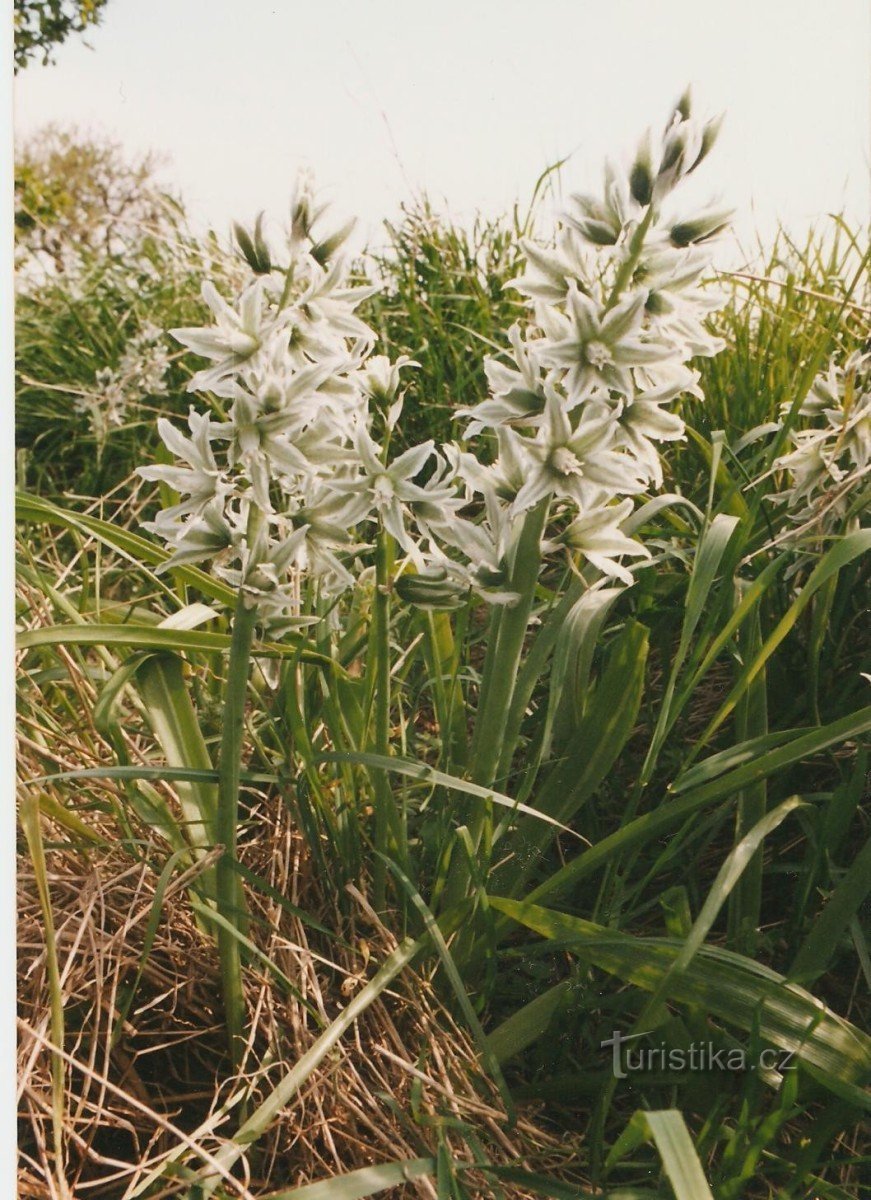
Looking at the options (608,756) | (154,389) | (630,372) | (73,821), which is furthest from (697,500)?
(154,389)

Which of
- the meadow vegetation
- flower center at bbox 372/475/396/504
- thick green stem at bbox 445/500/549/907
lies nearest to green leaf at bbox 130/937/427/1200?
the meadow vegetation

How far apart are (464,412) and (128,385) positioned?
2.66m

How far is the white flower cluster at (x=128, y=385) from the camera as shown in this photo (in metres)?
3.29

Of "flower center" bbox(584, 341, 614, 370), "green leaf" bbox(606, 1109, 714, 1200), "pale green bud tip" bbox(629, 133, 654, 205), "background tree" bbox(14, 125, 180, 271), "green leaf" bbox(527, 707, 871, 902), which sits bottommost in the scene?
"green leaf" bbox(606, 1109, 714, 1200)

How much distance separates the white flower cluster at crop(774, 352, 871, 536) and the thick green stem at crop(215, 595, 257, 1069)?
2.72 ft

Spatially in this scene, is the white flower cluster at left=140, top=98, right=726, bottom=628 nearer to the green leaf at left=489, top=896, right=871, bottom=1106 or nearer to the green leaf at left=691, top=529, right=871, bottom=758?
the green leaf at left=691, top=529, right=871, bottom=758

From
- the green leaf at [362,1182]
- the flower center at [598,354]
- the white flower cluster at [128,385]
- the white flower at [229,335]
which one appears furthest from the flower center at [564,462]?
the white flower cluster at [128,385]

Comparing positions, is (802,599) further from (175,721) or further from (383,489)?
(175,721)

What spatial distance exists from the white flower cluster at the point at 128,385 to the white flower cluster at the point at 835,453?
2034mm

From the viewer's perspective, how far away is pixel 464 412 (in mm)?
1211

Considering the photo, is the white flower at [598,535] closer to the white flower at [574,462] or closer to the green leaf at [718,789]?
the white flower at [574,462]

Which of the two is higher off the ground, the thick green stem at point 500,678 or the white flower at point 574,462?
the white flower at point 574,462

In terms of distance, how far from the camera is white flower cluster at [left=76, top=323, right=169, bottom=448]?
329 cm

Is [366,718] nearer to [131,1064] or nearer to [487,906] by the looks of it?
[487,906]
